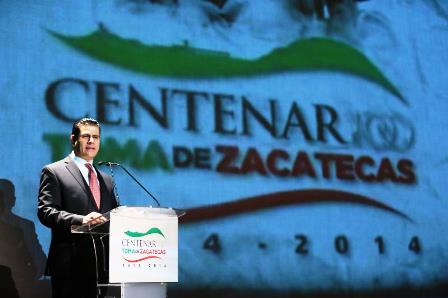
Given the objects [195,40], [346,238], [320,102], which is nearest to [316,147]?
[320,102]

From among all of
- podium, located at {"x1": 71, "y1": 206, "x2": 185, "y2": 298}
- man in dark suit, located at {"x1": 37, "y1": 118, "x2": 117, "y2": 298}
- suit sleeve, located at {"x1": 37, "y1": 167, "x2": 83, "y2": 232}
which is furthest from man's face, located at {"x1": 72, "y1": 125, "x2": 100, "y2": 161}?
podium, located at {"x1": 71, "y1": 206, "x2": 185, "y2": 298}

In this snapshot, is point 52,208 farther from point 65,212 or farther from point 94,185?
point 94,185

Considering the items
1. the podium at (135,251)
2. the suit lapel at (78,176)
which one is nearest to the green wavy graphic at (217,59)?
the suit lapel at (78,176)

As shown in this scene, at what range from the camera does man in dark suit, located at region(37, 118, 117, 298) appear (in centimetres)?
283

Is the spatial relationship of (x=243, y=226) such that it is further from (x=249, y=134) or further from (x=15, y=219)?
(x=15, y=219)

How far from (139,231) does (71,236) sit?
0.34m

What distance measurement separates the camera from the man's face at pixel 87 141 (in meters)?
2.94

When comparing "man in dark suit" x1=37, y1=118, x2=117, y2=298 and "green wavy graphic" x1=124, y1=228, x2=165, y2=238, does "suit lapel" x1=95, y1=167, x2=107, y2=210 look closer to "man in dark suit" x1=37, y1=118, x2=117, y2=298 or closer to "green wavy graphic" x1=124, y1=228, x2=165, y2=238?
"man in dark suit" x1=37, y1=118, x2=117, y2=298

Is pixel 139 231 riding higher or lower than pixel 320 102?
lower

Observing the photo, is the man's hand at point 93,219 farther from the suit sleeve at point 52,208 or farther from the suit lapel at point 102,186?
the suit lapel at point 102,186

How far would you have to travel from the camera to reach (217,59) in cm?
533

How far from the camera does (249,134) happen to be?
5363mm

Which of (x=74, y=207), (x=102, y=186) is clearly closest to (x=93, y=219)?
(x=74, y=207)

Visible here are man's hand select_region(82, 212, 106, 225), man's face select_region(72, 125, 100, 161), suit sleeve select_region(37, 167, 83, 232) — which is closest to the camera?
man's hand select_region(82, 212, 106, 225)
